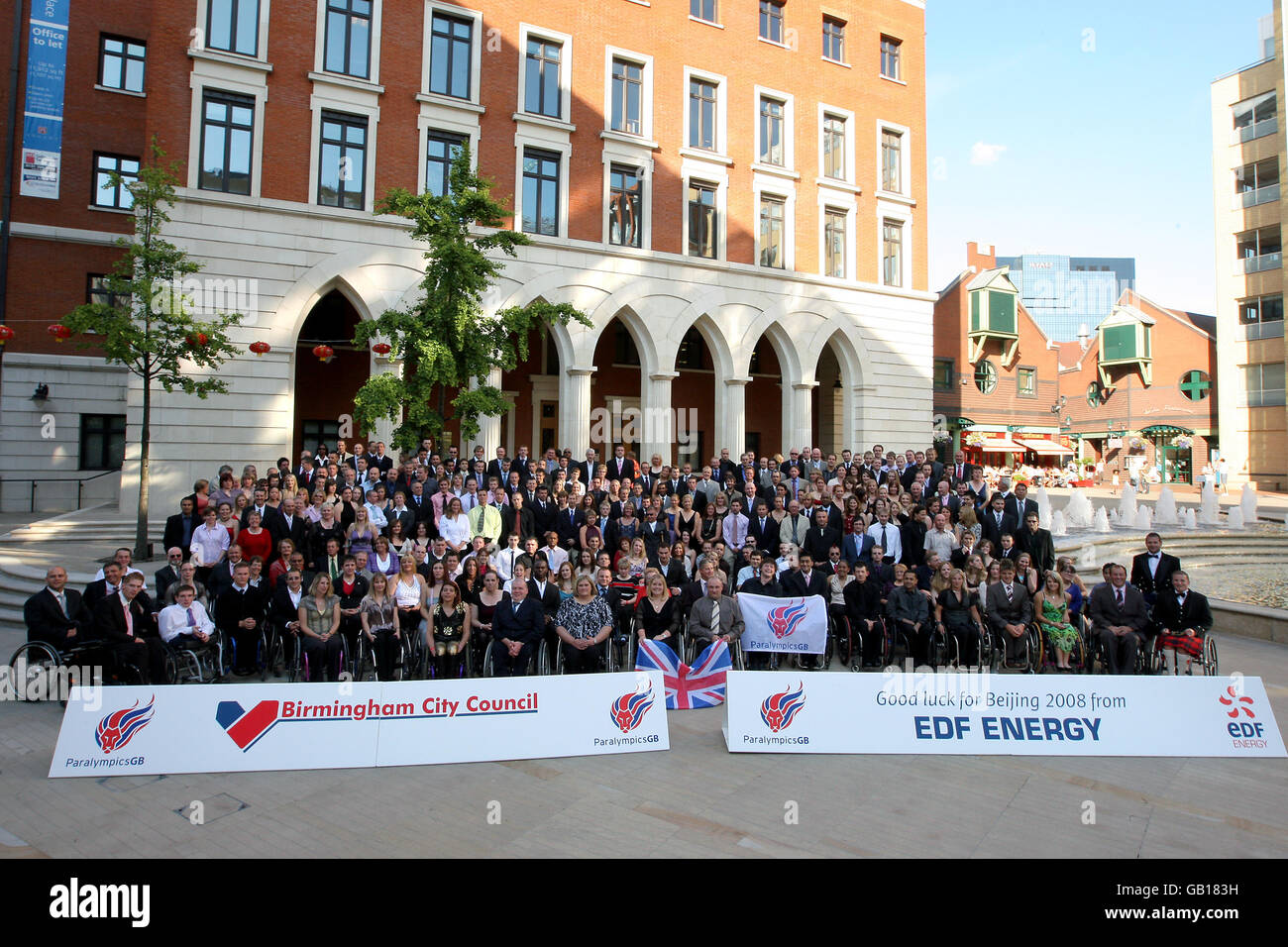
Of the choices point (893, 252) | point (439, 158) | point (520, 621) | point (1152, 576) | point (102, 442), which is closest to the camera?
point (520, 621)

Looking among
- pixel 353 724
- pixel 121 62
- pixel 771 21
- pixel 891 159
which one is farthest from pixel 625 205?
pixel 353 724

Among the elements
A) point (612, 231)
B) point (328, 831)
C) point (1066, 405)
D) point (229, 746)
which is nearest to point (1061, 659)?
point (328, 831)

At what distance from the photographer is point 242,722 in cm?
681

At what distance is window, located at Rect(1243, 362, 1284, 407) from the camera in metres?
41.5

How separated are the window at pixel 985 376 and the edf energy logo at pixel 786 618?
37659 mm

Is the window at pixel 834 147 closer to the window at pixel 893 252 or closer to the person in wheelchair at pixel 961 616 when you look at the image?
the window at pixel 893 252

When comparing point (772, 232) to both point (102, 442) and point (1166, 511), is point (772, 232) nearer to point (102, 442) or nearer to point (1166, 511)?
point (1166, 511)

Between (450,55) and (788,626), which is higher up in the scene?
(450,55)

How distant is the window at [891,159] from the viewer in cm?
2934

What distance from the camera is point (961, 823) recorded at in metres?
5.94

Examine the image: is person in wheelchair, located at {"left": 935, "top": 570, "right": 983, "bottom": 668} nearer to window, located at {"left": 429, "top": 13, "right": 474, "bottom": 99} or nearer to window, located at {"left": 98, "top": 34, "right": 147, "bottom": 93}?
window, located at {"left": 429, "top": 13, "right": 474, "bottom": 99}

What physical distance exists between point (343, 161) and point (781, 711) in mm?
19335

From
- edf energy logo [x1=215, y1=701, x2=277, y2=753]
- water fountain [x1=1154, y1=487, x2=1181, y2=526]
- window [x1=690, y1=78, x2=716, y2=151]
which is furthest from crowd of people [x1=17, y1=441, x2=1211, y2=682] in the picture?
window [x1=690, y1=78, x2=716, y2=151]

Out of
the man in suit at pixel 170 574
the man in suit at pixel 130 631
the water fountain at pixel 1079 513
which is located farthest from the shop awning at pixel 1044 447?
the man in suit at pixel 130 631
